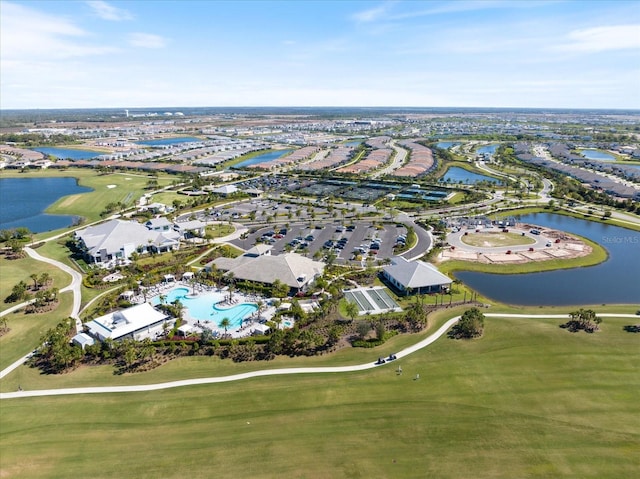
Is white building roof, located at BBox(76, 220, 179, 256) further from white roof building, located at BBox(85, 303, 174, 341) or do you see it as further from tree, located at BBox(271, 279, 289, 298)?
tree, located at BBox(271, 279, 289, 298)

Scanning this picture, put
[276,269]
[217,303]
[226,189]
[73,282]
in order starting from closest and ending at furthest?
[217,303] → [276,269] → [73,282] → [226,189]

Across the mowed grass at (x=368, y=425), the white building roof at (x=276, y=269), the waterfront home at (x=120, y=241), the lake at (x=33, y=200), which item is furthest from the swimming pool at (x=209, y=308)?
the lake at (x=33, y=200)

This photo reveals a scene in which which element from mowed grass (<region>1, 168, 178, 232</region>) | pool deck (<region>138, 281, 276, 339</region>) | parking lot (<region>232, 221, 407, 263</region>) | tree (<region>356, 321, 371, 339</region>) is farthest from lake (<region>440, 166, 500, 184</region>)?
tree (<region>356, 321, 371, 339</region>)

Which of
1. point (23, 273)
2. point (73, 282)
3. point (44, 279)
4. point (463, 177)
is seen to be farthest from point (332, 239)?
point (463, 177)

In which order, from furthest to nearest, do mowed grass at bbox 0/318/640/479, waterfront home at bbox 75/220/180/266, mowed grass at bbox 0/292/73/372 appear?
waterfront home at bbox 75/220/180/266 → mowed grass at bbox 0/292/73/372 → mowed grass at bbox 0/318/640/479

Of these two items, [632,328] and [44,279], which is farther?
[44,279]

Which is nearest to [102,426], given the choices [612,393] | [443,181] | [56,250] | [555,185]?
[612,393]

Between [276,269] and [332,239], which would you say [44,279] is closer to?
[276,269]
